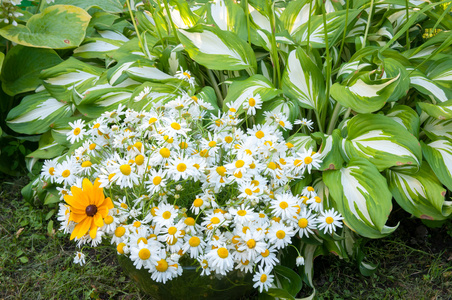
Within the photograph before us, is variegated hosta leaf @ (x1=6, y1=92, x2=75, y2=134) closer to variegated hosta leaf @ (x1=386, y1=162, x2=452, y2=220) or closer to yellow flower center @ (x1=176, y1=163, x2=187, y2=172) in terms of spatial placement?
yellow flower center @ (x1=176, y1=163, x2=187, y2=172)

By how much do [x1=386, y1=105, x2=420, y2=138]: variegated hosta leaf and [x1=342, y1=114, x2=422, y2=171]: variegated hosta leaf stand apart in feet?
0.33

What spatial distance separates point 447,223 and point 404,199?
0.42 metres

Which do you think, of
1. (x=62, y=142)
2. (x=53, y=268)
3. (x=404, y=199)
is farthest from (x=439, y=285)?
(x=62, y=142)

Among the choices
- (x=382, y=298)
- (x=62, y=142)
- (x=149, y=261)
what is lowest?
(x=382, y=298)

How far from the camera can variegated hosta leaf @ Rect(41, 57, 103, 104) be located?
208 centimetres

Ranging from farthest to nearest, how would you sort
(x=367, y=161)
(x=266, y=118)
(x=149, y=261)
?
(x=266, y=118), (x=367, y=161), (x=149, y=261)

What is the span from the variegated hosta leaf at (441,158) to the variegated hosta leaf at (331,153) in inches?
12.7

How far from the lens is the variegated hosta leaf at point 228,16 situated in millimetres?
1913

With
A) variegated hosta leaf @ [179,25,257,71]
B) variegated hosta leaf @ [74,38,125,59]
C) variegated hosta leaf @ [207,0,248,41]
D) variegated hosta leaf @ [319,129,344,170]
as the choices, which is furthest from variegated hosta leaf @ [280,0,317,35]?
variegated hosta leaf @ [74,38,125,59]

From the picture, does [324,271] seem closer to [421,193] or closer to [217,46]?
[421,193]

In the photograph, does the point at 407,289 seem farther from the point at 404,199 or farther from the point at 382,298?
the point at 404,199

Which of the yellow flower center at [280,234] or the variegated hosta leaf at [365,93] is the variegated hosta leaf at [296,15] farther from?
the yellow flower center at [280,234]

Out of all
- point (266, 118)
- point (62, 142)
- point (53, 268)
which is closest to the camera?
point (266, 118)

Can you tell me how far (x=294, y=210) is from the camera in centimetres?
122
